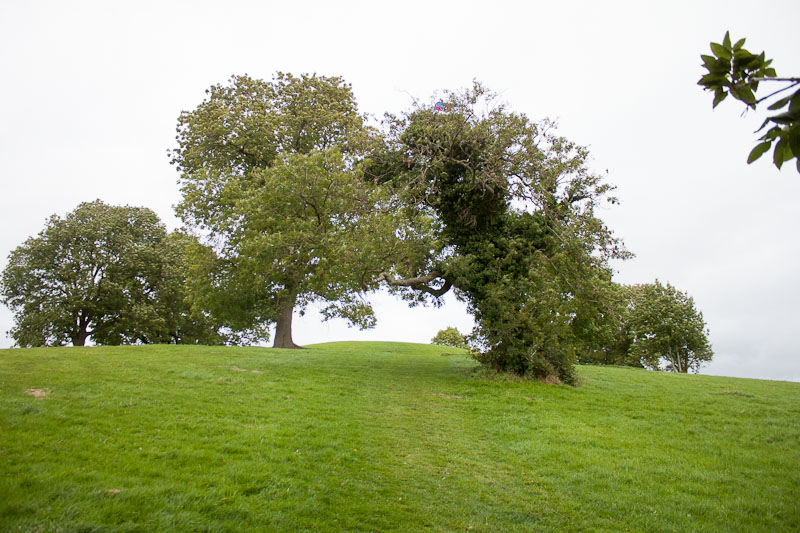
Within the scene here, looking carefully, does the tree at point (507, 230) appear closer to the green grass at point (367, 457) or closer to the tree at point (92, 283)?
the green grass at point (367, 457)

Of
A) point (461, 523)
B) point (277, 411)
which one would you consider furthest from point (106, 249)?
point (461, 523)

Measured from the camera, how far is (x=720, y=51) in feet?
9.56

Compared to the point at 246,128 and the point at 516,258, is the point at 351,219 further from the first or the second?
the point at 246,128

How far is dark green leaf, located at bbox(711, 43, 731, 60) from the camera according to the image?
2.90 meters

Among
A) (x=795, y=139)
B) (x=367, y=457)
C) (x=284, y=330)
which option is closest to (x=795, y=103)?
(x=795, y=139)

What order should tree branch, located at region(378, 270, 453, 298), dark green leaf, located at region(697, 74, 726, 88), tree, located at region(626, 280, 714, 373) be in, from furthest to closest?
tree, located at region(626, 280, 714, 373), tree branch, located at region(378, 270, 453, 298), dark green leaf, located at region(697, 74, 726, 88)

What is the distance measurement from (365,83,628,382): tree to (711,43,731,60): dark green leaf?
16.3m

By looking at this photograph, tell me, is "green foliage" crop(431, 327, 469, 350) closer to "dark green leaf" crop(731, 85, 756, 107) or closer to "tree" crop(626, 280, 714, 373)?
"tree" crop(626, 280, 714, 373)

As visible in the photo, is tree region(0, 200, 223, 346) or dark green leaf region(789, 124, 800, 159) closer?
dark green leaf region(789, 124, 800, 159)

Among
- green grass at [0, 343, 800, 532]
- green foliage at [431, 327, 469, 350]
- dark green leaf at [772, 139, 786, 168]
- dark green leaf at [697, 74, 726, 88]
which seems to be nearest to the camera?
dark green leaf at [772, 139, 786, 168]

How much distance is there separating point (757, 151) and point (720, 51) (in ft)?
2.53

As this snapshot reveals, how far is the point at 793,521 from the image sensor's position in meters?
7.09

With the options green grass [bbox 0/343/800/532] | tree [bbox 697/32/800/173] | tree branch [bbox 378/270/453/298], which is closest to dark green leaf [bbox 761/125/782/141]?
tree [bbox 697/32/800/173]

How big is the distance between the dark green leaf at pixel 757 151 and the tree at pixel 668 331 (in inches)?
2045
